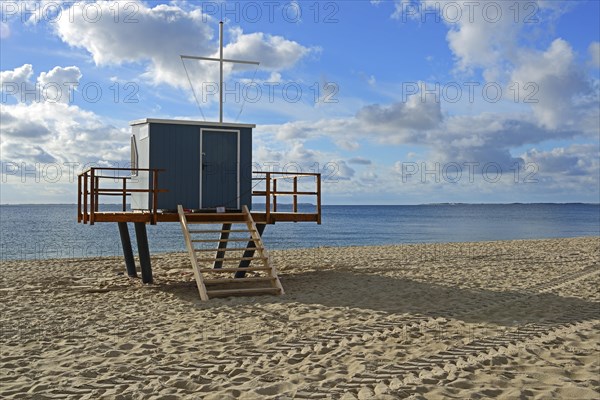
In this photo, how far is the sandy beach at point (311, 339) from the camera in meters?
5.95

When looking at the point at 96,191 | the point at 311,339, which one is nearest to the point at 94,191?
the point at 96,191

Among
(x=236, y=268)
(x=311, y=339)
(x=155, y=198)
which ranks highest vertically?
(x=155, y=198)

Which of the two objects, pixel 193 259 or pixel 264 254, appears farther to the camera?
pixel 264 254

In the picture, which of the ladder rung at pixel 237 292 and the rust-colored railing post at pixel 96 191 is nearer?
the ladder rung at pixel 237 292

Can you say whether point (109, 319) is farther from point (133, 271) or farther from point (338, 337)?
point (133, 271)

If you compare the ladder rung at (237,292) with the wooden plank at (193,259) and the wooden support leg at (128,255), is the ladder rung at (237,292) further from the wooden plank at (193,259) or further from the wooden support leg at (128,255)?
the wooden support leg at (128,255)

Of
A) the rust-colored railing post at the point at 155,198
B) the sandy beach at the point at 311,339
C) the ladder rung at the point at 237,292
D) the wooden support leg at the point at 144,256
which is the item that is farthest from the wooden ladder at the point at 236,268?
the wooden support leg at the point at 144,256

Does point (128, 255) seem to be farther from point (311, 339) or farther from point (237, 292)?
point (311, 339)

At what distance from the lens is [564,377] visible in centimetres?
628

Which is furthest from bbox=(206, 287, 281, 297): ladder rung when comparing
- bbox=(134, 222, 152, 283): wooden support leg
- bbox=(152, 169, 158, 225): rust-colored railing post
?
bbox=(134, 222, 152, 283): wooden support leg

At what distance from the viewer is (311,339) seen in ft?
25.6

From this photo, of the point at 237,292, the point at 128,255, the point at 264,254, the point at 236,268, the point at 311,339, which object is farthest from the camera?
the point at 128,255

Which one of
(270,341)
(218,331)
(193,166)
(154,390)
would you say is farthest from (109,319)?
(193,166)

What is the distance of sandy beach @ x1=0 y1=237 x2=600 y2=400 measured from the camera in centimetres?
595
